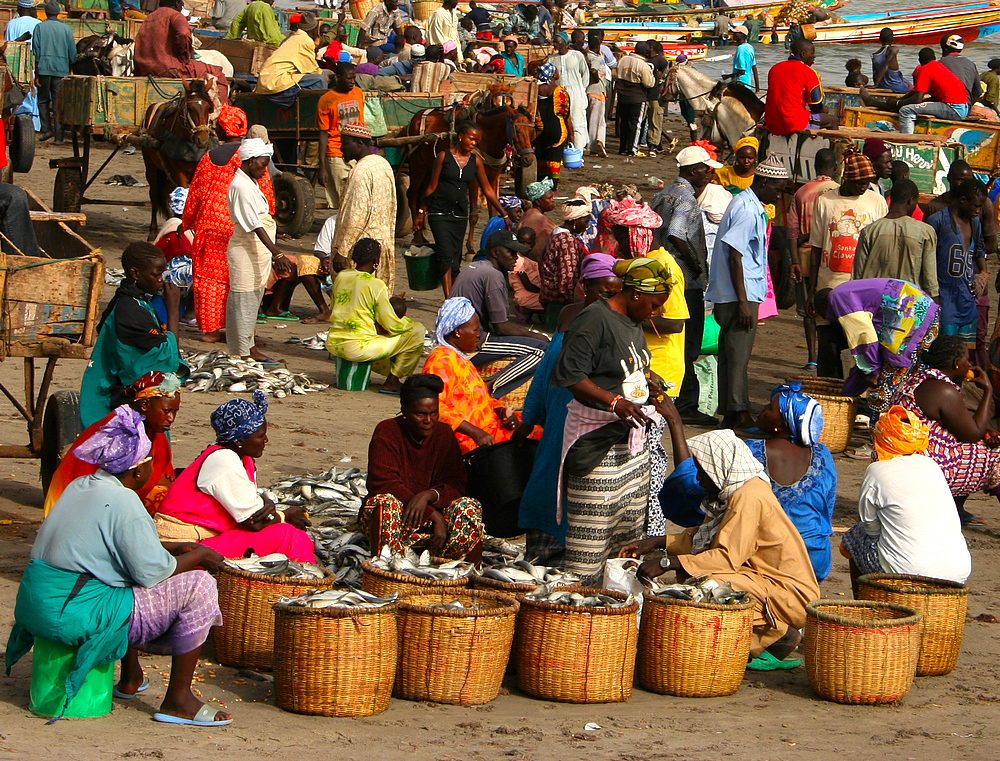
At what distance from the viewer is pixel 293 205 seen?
1545cm

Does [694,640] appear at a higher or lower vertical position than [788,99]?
lower

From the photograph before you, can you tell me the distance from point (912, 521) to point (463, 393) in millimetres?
2234

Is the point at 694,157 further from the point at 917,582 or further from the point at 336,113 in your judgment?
the point at 336,113

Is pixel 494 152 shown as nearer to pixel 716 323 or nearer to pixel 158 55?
pixel 158 55

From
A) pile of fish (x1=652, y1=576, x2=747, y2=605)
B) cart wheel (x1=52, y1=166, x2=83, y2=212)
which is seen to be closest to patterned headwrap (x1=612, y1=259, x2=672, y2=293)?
pile of fish (x1=652, y1=576, x2=747, y2=605)

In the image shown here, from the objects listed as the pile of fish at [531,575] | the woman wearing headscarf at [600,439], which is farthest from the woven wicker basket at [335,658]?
the woman wearing headscarf at [600,439]

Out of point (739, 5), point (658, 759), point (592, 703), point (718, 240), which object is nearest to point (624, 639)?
point (592, 703)

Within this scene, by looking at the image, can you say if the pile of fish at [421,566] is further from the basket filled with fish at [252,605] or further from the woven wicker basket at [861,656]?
the woven wicker basket at [861,656]

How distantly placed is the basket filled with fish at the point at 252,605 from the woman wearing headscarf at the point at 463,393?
1536 millimetres

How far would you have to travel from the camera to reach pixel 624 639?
5.19 m

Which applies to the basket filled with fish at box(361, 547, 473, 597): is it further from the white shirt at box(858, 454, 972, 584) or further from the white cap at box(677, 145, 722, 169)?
the white cap at box(677, 145, 722, 169)

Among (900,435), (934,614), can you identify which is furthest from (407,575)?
(900,435)

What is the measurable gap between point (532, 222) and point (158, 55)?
510 cm

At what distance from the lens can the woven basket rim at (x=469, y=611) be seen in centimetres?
498
